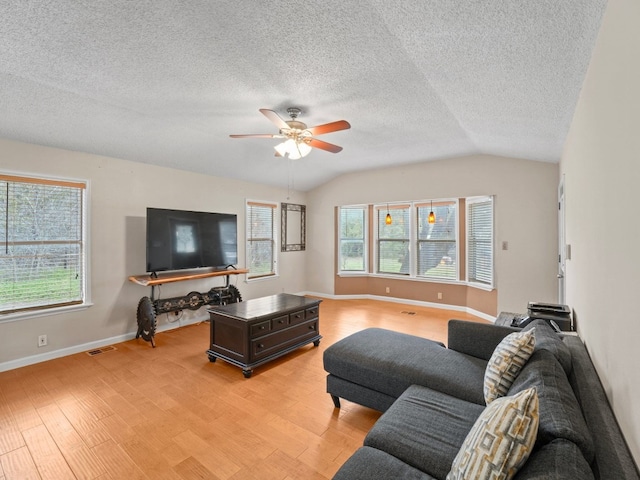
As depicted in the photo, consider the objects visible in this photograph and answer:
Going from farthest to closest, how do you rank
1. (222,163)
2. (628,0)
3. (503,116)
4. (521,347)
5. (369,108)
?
(222,163), (369,108), (503,116), (521,347), (628,0)

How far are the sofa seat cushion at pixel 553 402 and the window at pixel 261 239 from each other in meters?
5.14

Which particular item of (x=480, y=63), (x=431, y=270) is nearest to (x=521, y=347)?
(x=480, y=63)

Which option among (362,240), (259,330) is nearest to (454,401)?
(259,330)

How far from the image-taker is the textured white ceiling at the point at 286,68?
5.73ft

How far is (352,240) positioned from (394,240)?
Result: 968 millimetres

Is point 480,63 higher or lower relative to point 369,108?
lower

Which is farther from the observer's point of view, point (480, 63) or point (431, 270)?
point (431, 270)

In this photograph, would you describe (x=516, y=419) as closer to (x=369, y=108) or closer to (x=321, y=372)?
(x=321, y=372)

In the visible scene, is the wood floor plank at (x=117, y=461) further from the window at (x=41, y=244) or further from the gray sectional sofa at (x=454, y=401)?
the window at (x=41, y=244)

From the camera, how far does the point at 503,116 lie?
2990mm

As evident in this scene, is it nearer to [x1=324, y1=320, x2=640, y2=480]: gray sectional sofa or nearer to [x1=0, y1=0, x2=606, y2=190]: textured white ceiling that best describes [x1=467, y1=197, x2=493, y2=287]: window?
[x1=0, y1=0, x2=606, y2=190]: textured white ceiling

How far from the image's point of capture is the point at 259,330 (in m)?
3.36

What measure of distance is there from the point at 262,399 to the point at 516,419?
2.30 meters

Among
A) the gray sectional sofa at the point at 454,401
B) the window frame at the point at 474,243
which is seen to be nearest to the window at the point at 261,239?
the gray sectional sofa at the point at 454,401
